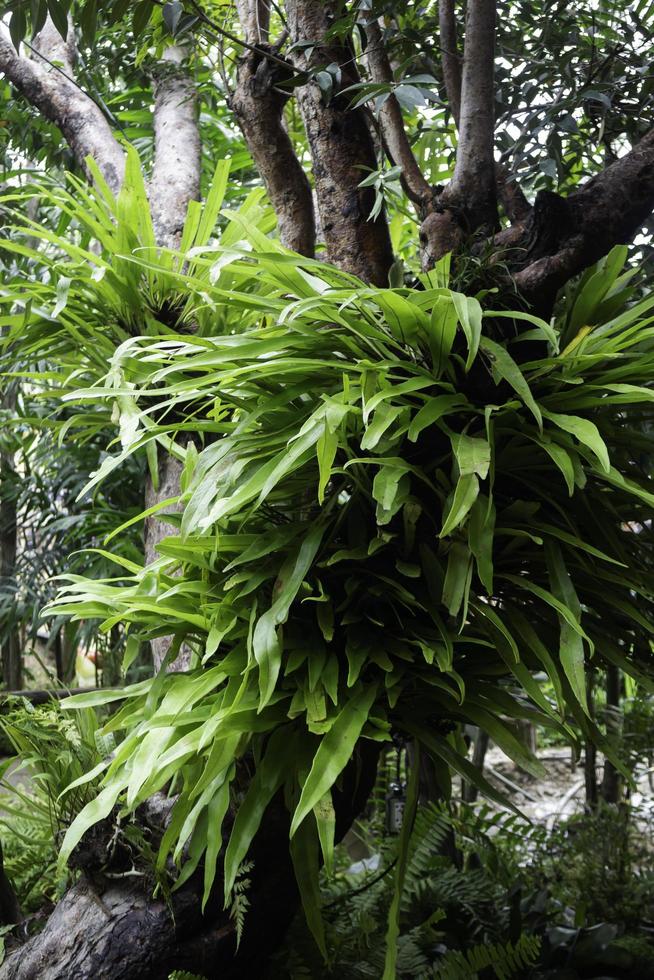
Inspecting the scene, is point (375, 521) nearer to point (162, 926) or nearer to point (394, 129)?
point (162, 926)

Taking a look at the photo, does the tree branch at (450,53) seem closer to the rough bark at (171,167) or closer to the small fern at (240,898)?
the rough bark at (171,167)

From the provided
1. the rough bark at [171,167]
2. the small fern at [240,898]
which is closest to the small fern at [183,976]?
the small fern at [240,898]

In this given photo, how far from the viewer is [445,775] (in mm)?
1006

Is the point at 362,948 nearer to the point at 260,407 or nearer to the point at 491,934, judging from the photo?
the point at 491,934

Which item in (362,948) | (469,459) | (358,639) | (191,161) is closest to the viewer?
(469,459)

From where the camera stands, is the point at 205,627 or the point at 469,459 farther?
the point at 205,627

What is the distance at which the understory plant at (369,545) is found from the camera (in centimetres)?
87

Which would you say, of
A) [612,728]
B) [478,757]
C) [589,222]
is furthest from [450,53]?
[478,757]

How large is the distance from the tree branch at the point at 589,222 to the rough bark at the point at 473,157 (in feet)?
0.45

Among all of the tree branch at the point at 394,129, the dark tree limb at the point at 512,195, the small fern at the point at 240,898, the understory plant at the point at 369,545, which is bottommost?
the small fern at the point at 240,898

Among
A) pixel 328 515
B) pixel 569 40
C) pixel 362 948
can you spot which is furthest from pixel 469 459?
pixel 569 40

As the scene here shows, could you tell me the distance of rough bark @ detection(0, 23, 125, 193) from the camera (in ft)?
5.92

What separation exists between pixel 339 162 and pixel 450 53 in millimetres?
255

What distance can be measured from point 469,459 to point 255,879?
Result: 0.64 metres
